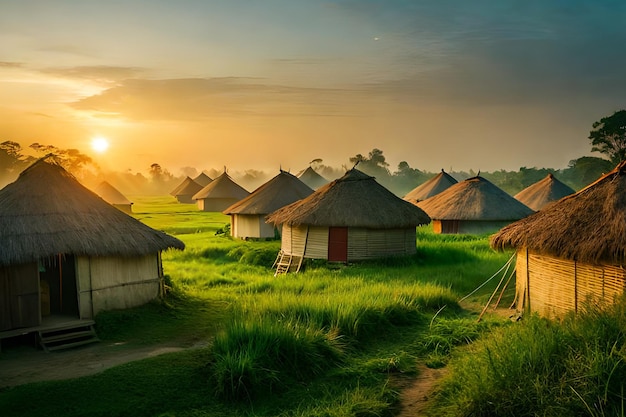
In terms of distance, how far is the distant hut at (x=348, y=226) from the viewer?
22.0 meters

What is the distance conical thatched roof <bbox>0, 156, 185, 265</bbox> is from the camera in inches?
506

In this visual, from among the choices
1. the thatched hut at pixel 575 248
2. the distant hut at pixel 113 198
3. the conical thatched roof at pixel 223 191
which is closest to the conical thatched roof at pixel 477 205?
the thatched hut at pixel 575 248

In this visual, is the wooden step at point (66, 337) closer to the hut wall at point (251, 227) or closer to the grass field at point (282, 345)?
the grass field at point (282, 345)

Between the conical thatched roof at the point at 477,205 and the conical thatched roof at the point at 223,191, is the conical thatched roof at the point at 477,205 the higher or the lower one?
the lower one

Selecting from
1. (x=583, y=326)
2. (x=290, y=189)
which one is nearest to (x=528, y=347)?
(x=583, y=326)

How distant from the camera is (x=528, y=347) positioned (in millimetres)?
7715

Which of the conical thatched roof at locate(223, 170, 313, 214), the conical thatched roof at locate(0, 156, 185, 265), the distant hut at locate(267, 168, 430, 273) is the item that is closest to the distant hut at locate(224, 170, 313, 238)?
the conical thatched roof at locate(223, 170, 313, 214)

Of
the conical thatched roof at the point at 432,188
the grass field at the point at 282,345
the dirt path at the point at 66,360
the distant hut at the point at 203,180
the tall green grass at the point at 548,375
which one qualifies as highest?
the distant hut at the point at 203,180

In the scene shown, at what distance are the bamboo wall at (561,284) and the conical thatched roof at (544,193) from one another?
84.8 ft

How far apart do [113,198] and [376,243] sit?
35236mm

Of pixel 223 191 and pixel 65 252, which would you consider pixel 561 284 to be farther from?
pixel 223 191

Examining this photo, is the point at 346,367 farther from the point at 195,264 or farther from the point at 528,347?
the point at 195,264

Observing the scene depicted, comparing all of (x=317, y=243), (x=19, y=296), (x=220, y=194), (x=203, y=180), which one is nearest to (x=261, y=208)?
(x=317, y=243)

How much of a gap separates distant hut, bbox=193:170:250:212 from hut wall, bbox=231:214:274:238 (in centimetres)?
1970
